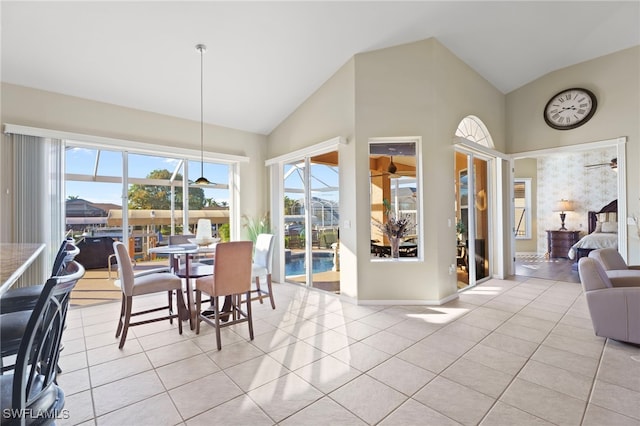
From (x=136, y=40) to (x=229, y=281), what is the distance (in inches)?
116


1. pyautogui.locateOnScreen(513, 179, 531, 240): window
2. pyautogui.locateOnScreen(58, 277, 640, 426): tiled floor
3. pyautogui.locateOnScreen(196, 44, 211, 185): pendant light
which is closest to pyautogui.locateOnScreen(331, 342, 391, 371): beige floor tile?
pyautogui.locateOnScreen(58, 277, 640, 426): tiled floor

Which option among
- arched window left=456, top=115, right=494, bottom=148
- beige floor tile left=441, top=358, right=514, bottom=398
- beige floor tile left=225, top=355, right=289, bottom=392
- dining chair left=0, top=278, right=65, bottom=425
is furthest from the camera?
arched window left=456, top=115, right=494, bottom=148

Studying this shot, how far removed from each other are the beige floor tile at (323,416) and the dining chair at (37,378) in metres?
1.21

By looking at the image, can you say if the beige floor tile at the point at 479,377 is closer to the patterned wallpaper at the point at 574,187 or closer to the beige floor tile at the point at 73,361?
the beige floor tile at the point at 73,361

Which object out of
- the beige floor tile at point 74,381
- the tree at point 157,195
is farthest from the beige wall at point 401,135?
the beige floor tile at point 74,381

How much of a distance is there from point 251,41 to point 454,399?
4176 mm

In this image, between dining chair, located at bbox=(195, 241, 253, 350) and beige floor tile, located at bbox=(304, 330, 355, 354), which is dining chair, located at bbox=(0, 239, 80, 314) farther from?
beige floor tile, located at bbox=(304, 330, 355, 354)

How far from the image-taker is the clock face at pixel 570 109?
16.6 feet

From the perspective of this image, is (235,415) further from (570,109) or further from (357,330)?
(570,109)

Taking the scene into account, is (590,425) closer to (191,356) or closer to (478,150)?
(191,356)

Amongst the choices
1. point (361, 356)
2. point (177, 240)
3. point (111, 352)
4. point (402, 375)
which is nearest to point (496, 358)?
point (402, 375)

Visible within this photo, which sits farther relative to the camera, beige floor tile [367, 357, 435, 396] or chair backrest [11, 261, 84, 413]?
beige floor tile [367, 357, 435, 396]

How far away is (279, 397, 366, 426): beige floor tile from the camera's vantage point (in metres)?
1.85

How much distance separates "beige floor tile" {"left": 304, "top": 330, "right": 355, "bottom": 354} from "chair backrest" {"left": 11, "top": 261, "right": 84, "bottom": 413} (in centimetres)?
206
